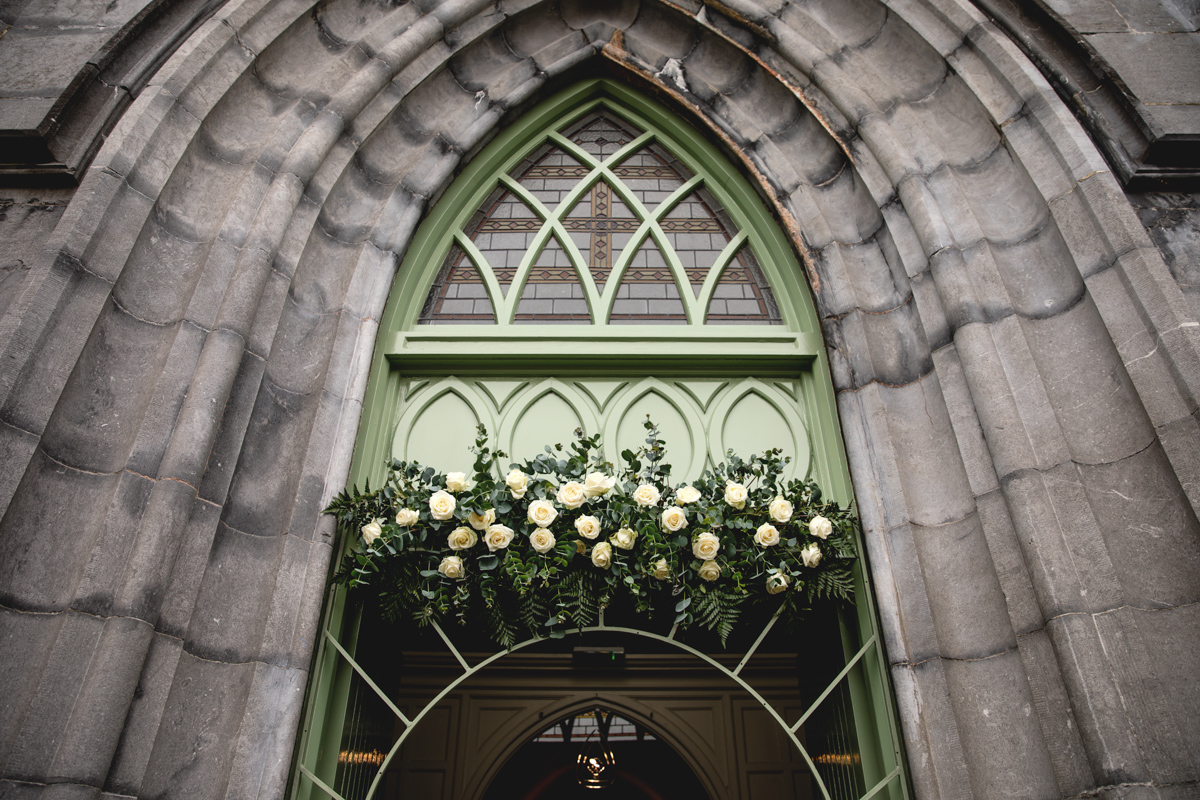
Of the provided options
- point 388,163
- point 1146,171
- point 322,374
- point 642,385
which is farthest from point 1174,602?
point 388,163

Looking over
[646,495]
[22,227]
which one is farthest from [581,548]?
[22,227]

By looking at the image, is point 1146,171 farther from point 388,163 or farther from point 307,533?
point 307,533

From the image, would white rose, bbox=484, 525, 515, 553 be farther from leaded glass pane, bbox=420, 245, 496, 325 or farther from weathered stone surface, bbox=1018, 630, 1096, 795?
weathered stone surface, bbox=1018, 630, 1096, 795

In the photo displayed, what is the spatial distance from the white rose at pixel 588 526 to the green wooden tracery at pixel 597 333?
1.21ft

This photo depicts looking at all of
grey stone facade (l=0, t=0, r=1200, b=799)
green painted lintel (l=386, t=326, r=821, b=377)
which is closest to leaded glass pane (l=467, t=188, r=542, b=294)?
grey stone facade (l=0, t=0, r=1200, b=799)

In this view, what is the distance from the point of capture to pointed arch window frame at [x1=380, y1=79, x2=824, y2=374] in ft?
12.8

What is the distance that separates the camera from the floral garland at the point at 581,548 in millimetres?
3010

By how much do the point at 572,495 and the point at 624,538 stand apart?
0.26 m

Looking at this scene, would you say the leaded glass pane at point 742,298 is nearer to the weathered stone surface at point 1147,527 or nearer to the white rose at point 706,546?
the white rose at point 706,546

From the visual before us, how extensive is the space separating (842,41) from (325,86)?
9.22 feet

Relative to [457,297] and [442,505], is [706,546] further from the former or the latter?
[457,297]

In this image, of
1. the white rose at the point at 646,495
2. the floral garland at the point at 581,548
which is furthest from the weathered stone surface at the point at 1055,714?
the white rose at the point at 646,495

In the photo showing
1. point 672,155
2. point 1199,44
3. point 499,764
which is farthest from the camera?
point 499,764

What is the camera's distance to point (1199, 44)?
384cm
